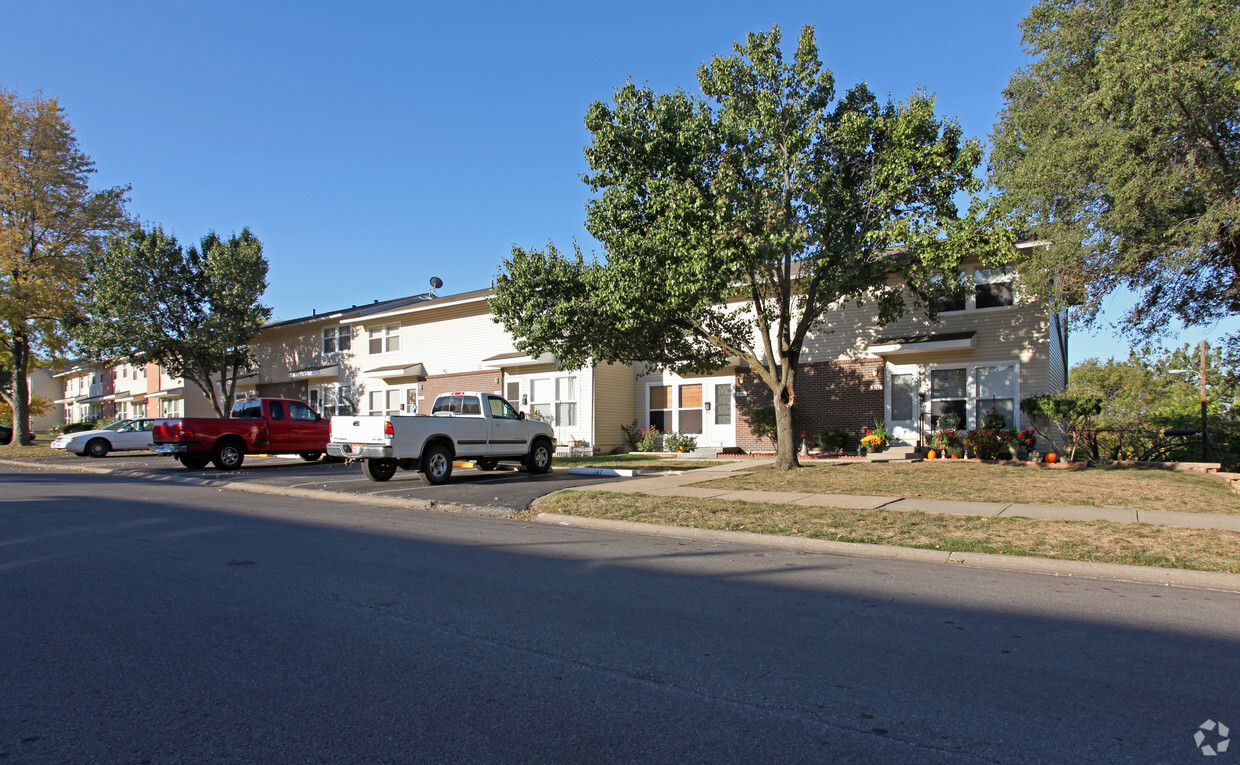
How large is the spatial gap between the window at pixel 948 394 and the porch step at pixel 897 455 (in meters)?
1.04

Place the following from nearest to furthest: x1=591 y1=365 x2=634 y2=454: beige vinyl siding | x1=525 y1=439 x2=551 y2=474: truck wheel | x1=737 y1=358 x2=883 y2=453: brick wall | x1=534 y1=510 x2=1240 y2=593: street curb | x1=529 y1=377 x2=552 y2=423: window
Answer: x1=534 y1=510 x2=1240 y2=593: street curb
x1=525 y1=439 x2=551 y2=474: truck wheel
x1=737 y1=358 x2=883 y2=453: brick wall
x1=591 y1=365 x2=634 y2=454: beige vinyl siding
x1=529 y1=377 x2=552 y2=423: window

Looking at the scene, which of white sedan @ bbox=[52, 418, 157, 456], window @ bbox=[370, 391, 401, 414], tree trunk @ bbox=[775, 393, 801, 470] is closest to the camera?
tree trunk @ bbox=[775, 393, 801, 470]

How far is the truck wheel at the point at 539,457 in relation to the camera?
17.9 meters

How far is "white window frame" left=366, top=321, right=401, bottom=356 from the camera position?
32.0 m

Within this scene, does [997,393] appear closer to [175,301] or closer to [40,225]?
[175,301]

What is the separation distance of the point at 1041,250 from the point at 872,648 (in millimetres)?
13400

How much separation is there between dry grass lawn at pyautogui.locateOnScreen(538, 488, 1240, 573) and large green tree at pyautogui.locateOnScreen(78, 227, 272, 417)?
25348mm

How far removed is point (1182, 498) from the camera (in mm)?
11828

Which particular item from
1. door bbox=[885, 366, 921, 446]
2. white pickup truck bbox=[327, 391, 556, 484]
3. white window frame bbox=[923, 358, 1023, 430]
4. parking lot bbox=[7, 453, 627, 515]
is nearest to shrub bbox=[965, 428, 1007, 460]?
white window frame bbox=[923, 358, 1023, 430]

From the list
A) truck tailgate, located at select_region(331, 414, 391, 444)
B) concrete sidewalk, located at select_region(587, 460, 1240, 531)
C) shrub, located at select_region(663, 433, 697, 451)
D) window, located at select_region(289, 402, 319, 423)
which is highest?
window, located at select_region(289, 402, 319, 423)

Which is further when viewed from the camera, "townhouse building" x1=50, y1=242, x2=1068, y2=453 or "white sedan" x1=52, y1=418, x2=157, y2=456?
"white sedan" x1=52, y1=418, x2=157, y2=456

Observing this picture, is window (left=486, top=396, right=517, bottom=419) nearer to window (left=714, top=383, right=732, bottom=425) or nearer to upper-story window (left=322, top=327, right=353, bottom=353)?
window (left=714, top=383, right=732, bottom=425)

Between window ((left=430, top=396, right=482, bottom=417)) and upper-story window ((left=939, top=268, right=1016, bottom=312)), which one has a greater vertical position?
upper-story window ((left=939, top=268, right=1016, bottom=312))

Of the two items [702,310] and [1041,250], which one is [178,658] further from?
[1041,250]
